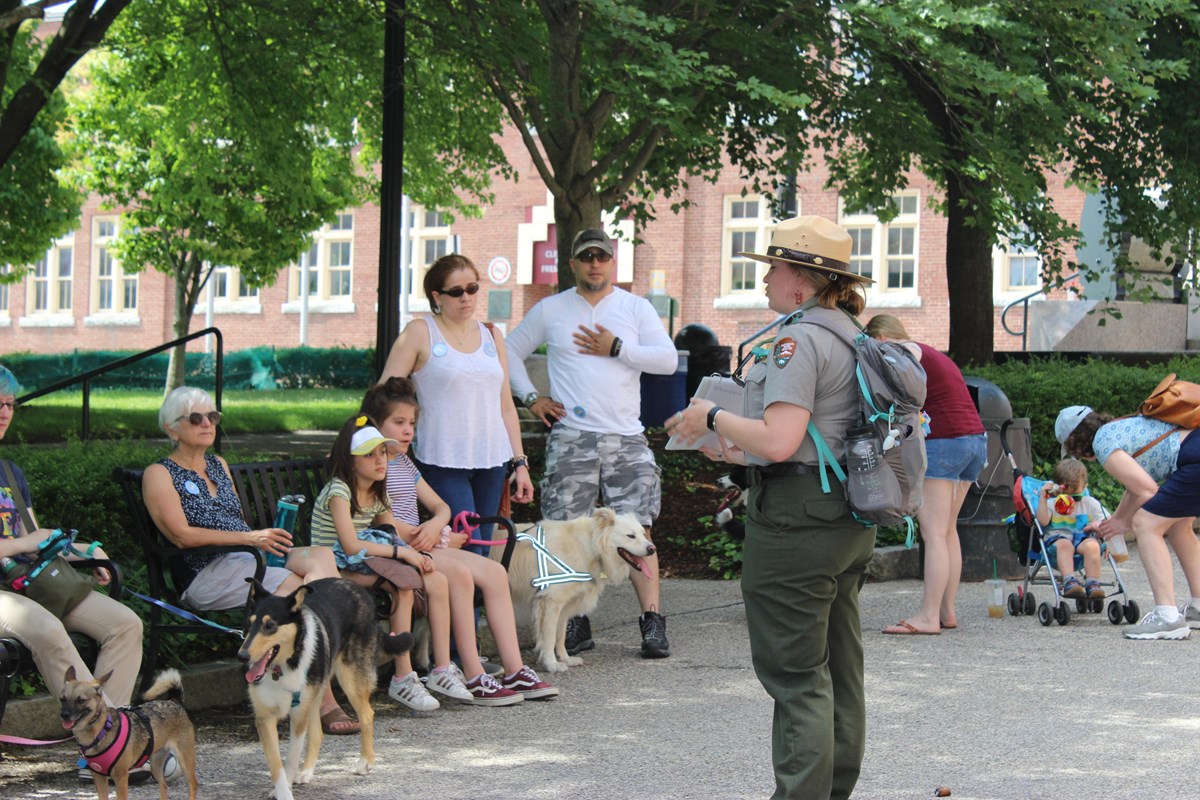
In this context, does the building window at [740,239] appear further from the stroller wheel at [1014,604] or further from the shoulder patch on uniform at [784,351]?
the shoulder patch on uniform at [784,351]

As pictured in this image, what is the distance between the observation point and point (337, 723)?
6.09 meters

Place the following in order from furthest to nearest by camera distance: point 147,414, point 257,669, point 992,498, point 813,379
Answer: point 147,414, point 992,498, point 257,669, point 813,379

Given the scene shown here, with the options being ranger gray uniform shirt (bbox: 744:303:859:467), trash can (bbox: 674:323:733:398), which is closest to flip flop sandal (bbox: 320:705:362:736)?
ranger gray uniform shirt (bbox: 744:303:859:467)

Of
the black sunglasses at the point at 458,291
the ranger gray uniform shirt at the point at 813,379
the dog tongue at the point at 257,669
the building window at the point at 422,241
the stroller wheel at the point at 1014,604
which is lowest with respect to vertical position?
the stroller wheel at the point at 1014,604

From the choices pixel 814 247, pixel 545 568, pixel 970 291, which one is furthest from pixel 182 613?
pixel 970 291

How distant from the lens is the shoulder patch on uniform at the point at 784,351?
13.8 ft

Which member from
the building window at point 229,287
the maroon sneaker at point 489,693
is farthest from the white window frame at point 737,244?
the maroon sneaker at point 489,693

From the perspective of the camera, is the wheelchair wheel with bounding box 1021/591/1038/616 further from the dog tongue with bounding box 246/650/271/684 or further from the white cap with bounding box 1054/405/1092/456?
the dog tongue with bounding box 246/650/271/684

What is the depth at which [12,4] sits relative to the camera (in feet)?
41.7

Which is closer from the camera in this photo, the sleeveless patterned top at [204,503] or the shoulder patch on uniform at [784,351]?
the shoulder patch on uniform at [784,351]

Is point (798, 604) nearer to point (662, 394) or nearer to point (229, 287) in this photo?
point (662, 394)

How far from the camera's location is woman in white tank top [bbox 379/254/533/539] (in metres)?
7.17

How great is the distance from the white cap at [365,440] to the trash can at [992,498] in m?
5.20

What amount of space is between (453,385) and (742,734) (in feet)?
7.53
